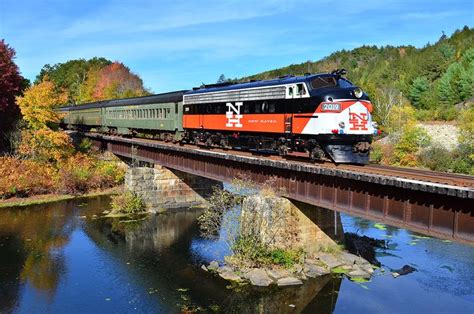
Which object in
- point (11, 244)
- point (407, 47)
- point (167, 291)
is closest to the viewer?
point (167, 291)

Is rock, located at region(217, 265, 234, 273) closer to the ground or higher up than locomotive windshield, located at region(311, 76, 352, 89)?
closer to the ground

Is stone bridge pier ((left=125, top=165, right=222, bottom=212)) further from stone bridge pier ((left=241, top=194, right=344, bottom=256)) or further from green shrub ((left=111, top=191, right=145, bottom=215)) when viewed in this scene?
stone bridge pier ((left=241, top=194, right=344, bottom=256))

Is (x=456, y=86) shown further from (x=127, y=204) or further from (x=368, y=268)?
(x=368, y=268)

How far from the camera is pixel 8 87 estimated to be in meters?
46.0

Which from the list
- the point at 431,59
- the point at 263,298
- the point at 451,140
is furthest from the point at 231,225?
the point at 431,59

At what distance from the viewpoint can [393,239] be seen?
97.9 feet

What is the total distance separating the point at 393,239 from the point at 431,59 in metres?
87.3

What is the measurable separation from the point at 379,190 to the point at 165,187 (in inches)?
1012

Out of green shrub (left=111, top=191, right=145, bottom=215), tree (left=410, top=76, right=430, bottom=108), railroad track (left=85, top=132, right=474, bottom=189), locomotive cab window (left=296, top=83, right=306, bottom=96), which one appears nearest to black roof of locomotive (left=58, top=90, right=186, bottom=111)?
green shrub (left=111, top=191, right=145, bottom=215)

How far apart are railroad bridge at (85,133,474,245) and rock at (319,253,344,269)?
3894 mm

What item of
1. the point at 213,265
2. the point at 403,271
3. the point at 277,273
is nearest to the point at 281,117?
the point at 277,273

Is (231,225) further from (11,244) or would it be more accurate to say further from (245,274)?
(11,244)

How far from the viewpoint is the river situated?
19.4 metres

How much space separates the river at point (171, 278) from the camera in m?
19.4
